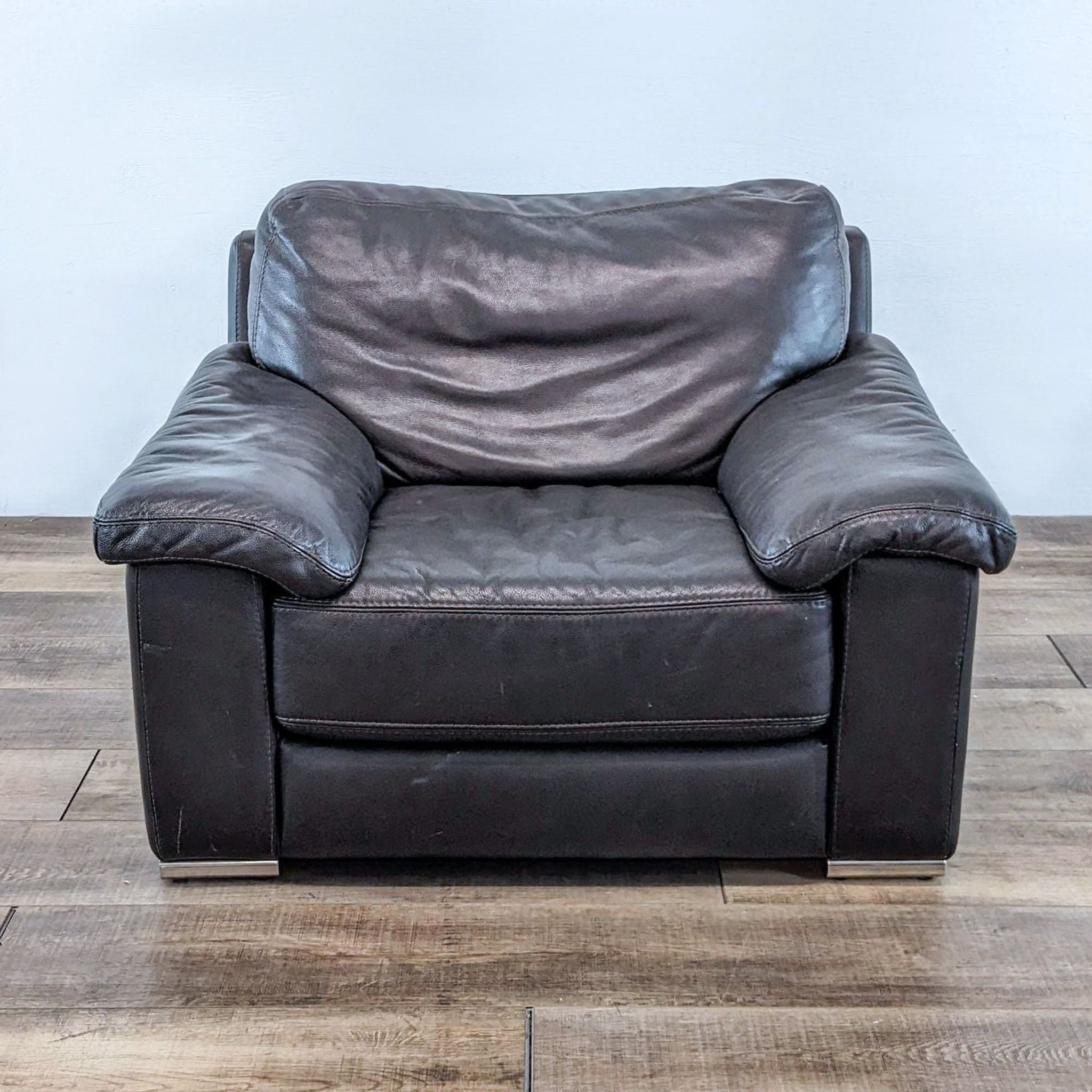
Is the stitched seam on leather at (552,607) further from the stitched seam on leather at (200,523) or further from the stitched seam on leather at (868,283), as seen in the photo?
the stitched seam on leather at (868,283)

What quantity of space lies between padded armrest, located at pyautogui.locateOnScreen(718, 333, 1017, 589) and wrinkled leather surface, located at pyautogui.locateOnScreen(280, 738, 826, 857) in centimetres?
29

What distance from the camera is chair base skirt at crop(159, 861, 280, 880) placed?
207 cm

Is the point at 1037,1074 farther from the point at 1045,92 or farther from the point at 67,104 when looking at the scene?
the point at 67,104

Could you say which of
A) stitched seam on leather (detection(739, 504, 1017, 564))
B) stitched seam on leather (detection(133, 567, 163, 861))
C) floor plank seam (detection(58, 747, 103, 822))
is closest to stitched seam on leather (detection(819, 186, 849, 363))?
stitched seam on leather (detection(739, 504, 1017, 564))

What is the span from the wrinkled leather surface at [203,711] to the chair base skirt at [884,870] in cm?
83

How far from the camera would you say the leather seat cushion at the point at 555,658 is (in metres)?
1.96

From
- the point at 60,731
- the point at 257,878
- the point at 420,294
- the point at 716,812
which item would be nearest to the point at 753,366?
the point at 420,294

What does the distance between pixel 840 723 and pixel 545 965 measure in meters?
0.53

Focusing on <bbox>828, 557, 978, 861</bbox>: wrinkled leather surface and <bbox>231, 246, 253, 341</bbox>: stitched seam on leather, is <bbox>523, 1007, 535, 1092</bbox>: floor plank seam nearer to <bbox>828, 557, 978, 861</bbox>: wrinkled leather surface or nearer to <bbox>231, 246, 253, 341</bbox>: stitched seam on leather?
<bbox>828, 557, 978, 861</bbox>: wrinkled leather surface

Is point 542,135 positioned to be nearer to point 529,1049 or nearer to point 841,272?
point 841,272

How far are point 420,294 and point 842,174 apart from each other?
1.23 m

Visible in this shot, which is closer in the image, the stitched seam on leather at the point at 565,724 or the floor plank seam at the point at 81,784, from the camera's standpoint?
the stitched seam on leather at the point at 565,724

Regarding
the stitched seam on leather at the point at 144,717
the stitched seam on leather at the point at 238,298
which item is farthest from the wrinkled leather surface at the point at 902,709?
the stitched seam on leather at the point at 238,298

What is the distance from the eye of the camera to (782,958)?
191 cm
